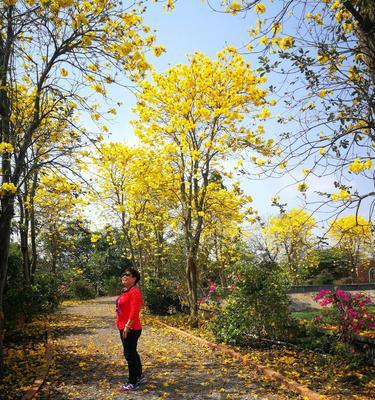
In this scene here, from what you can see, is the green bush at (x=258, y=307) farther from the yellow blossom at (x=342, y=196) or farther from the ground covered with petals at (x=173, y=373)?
the yellow blossom at (x=342, y=196)

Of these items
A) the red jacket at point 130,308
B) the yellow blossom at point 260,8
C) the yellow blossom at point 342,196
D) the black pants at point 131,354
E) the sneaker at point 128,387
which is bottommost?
the sneaker at point 128,387

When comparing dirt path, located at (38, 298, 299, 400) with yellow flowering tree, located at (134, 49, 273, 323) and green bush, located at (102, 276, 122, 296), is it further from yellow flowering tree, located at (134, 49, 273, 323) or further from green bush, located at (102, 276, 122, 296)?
green bush, located at (102, 276, 122, 296)

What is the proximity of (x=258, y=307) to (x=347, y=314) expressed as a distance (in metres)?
2.04

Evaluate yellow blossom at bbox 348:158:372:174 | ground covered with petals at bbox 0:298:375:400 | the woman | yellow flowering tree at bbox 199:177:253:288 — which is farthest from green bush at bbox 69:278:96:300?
yellow blossom at bbox 348:158:372:174

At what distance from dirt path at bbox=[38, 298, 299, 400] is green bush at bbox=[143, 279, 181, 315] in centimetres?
520

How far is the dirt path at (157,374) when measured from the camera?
4859 millimetres

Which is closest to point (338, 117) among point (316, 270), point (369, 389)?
point (369, 389)

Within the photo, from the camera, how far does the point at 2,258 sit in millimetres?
5637

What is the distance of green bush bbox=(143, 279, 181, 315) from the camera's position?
1428 centimetres

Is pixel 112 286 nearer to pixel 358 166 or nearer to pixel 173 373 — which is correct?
pixel 173 373

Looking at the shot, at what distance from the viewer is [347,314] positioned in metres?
5.80

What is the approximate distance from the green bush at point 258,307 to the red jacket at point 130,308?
118 inches

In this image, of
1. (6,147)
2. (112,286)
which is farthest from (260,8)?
(112,286)

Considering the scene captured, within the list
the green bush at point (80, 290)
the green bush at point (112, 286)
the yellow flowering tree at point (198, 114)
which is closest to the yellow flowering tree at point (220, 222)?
the yellow flowering tree at point (198, 114)
